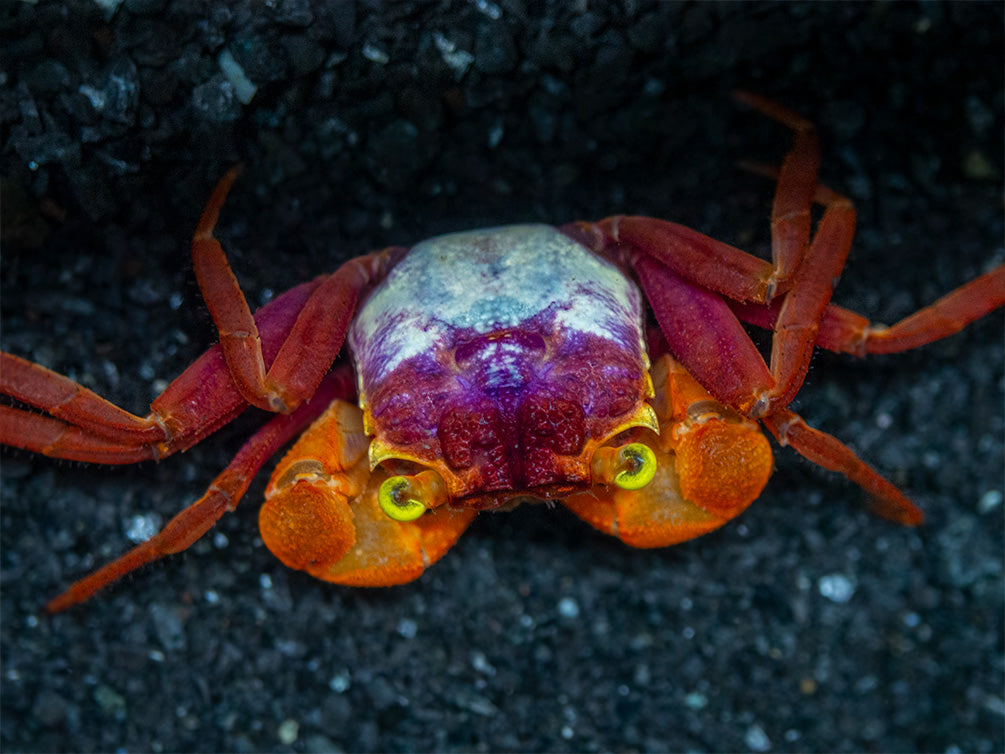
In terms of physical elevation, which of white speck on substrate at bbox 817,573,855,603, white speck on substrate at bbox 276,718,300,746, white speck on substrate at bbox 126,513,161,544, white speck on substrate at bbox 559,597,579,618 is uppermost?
white speck on substrate at bbox 126,513,161,544

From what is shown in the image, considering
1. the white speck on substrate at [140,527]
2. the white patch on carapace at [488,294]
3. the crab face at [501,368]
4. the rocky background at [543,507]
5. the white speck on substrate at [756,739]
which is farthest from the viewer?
the white speck on substrate at [756,739]

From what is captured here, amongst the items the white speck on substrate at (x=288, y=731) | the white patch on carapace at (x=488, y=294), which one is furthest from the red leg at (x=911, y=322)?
the white speck on substrate at (x=288, y=731)

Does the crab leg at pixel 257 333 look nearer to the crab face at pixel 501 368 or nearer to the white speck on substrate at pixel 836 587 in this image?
the crab face at pixel 501 368

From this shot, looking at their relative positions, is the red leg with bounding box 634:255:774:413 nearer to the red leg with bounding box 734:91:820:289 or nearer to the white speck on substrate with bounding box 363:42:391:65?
the red leg with bounding box 734:91:820:289

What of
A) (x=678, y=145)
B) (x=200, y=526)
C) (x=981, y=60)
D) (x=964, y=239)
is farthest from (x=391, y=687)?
(x=981, y=60)

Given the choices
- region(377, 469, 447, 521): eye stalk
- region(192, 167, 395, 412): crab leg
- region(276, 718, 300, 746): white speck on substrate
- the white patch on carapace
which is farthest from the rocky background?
region(377, 469, 447, 521): eye stalk

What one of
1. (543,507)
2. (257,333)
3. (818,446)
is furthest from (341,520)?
(818,446)

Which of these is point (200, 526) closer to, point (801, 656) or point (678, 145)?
point (678, 145)
